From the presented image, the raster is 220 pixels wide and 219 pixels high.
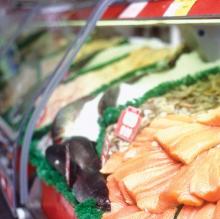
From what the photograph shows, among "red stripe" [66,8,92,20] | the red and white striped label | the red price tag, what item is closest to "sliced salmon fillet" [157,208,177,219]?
the red price tag

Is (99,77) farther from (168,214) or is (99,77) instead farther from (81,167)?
(168,214)

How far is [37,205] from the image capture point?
2451 mm

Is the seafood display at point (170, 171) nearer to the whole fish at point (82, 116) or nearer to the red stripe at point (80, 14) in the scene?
the whole fish at point (82, 116)

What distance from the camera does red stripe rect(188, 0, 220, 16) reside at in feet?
5.35

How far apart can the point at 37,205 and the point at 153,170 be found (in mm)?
958

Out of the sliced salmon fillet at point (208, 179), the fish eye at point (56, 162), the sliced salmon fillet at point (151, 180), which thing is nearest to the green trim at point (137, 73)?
the fish eye at point (56, 162)

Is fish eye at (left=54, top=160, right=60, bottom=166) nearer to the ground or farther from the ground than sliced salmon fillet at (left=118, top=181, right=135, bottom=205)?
farther from the ground

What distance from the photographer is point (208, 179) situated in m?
1.45

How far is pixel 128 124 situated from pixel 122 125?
32mm

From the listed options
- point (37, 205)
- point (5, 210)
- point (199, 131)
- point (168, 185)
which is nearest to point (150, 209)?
point (168, 185)

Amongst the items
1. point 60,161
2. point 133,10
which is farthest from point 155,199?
point 133,10

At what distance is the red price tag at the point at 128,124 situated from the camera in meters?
2.04

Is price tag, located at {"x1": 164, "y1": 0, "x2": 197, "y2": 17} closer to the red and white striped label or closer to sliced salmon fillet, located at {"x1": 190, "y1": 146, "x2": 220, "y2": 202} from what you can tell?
the red and white striped label

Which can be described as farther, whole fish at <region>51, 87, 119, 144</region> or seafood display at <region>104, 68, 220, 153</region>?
whole fish at <region>51, 87, 119, 144</region>
